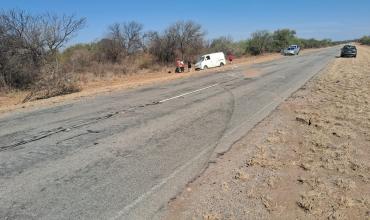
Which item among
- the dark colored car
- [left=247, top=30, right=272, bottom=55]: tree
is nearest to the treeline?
[left=247, top=30, right=272, bottom=55]: tree

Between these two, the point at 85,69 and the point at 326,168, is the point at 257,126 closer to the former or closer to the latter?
the point at 326,168

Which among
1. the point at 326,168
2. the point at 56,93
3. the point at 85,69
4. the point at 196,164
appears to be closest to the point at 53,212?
the point at 196,164

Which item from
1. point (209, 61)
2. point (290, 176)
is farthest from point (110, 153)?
point (209, 61)

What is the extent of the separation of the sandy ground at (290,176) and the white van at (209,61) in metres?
28.3

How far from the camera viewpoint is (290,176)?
6.31 metres

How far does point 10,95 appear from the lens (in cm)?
2325

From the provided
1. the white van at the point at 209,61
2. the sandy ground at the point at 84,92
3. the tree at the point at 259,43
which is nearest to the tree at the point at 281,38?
the tree at the point at 259,43

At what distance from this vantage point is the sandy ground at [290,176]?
5.06 m

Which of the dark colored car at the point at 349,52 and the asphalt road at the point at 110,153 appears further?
the dark colored car at the point at 349,52

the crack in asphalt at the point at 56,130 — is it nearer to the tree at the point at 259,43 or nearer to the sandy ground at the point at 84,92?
the sandy ground at the point at 84,92

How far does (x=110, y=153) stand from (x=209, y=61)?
32.9 meters

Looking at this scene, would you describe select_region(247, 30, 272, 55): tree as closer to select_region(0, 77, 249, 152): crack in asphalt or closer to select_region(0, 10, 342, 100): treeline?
select_region(0, 10, 342, 100): treeline

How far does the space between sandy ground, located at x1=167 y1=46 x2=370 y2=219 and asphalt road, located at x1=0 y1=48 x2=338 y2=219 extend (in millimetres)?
397

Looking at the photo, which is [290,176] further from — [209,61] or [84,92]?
[209,61]
